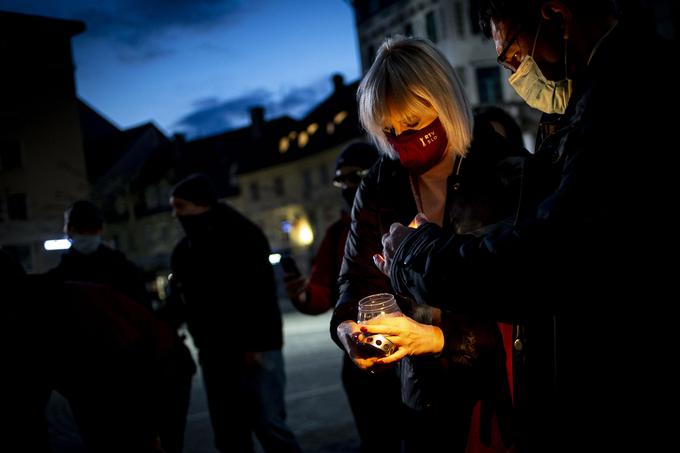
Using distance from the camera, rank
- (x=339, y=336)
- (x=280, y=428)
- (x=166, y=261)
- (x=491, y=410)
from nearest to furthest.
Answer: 1. (x=491, y=410)
2. (x=339, y=336)
3. (x=280, y=428)
4. (x=166, y=261)

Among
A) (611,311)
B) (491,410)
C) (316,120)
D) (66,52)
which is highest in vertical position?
(316,120)

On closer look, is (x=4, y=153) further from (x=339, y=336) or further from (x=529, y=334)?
(x=529, y=334)

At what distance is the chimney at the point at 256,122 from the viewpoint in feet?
182

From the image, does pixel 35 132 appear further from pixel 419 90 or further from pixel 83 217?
pixel 419 90

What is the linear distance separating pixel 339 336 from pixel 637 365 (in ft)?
3.98

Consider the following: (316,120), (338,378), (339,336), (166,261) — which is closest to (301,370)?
(338,378)

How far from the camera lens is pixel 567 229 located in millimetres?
1185

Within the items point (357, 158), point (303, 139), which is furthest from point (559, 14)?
point (303, 139)

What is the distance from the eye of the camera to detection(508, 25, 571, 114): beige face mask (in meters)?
1.67

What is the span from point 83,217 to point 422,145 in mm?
3915

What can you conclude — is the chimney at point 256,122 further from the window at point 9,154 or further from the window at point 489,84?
the window at point 9,154

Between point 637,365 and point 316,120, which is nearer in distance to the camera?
point 637,365

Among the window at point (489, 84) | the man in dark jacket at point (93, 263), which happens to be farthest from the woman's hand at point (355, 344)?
the window at point (489, 84)

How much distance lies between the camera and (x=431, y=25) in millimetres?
30562
